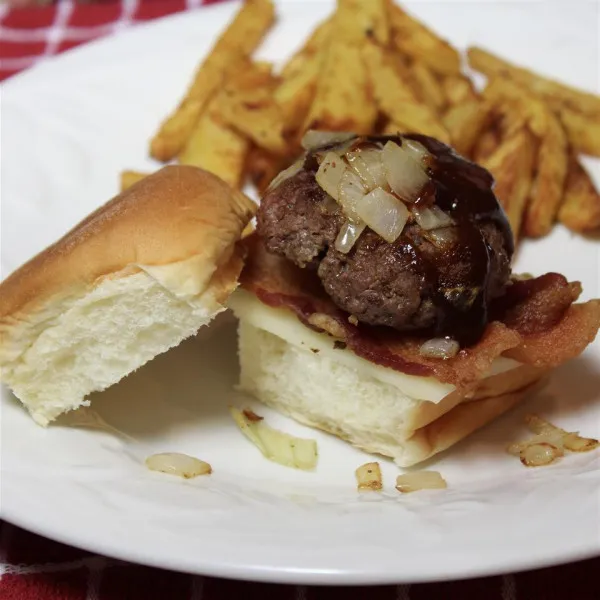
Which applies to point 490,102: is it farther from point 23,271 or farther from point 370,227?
point 23,271

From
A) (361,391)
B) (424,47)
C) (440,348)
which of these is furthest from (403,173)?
(424,47)

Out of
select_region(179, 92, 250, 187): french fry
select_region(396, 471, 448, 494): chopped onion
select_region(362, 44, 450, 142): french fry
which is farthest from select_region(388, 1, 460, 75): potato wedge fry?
select_region(396, 471, 448, 494): chopped onion

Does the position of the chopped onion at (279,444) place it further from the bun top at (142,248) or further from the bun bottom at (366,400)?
the bun top at (142,248)

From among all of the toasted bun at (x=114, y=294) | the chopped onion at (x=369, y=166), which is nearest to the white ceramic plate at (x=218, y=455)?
the toasted bun at (x=114, y=294)

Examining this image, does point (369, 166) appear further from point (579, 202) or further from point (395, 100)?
point (579, 202)

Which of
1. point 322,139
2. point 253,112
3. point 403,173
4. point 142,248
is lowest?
point 142,248

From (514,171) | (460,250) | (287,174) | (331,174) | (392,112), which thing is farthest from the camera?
(392,112)
